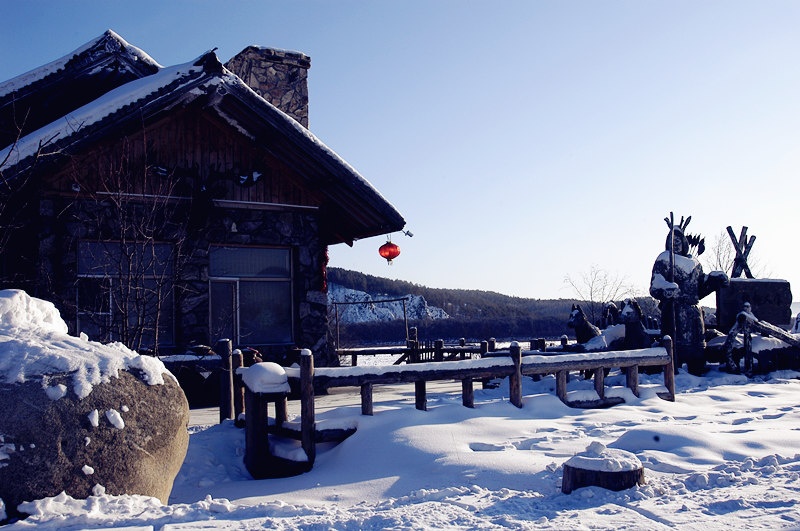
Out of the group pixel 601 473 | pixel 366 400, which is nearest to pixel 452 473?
pixel 601 473

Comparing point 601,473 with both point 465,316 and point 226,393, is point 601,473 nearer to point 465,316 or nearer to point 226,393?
point 226,393

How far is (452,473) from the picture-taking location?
6281 mm

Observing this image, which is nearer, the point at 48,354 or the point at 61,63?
the point at 48,354

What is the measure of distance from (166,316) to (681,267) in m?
10.2

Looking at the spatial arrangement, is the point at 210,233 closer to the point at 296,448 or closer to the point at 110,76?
the point at 110,76

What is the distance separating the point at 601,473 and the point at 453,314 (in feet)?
302

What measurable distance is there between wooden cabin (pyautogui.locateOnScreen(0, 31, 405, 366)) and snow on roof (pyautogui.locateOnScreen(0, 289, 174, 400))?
12.9 feet

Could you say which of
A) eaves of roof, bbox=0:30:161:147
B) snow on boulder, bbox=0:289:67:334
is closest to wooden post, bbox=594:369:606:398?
snow on boulder, bbox=0:289:67:334

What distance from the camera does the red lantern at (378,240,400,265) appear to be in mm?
14961

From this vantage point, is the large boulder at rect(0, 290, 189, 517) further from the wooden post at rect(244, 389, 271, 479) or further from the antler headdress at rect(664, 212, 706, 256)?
the antler headdress at rect(664, 212, 706, 256)

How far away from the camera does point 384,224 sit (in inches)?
527

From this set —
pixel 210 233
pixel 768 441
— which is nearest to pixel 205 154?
pixel 210 233

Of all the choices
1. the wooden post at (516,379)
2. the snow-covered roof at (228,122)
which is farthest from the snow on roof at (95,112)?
the wooden post at (516,379)

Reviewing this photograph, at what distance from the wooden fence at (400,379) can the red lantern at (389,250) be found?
5708 millimetres
